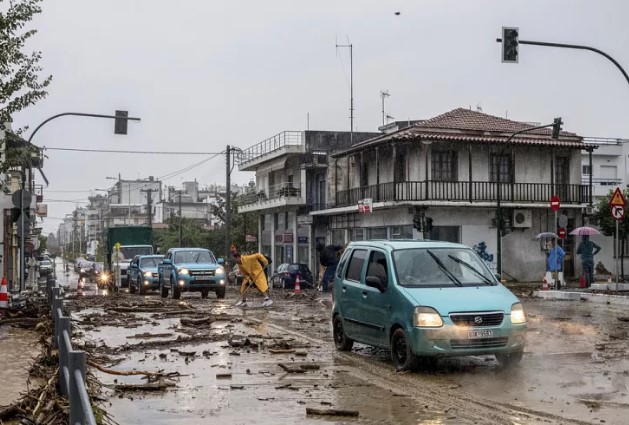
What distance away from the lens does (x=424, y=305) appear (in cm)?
1074

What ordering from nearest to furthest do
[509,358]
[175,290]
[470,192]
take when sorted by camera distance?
[509,358], [175,290], [470,192]

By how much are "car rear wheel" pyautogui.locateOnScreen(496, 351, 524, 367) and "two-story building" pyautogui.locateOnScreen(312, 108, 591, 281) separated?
96.5 feet

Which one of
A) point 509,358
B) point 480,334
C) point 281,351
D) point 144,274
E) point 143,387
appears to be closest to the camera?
point 143,387

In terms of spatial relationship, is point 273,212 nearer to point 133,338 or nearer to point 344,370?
point 133,338

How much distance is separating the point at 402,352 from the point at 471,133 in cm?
3409

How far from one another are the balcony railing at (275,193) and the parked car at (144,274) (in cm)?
1862

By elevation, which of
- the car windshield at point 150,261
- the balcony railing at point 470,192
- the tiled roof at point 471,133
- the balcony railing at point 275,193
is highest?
the tiled roof at point 471,133

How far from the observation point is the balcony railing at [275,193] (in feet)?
182

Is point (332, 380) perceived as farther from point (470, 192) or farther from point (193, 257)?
point (470, 192)

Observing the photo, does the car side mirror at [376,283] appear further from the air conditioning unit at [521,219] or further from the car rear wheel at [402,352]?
the air conditioning unit at [521,219]

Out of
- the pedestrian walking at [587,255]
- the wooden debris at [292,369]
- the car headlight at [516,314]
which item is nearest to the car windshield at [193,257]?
the pedestrian walking at [587,255]

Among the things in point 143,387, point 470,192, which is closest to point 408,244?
point 143,387

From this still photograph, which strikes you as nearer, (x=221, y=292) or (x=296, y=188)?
(x=221, y=292)

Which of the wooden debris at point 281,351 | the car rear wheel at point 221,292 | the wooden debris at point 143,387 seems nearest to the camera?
the wooden debris at point 143,387
